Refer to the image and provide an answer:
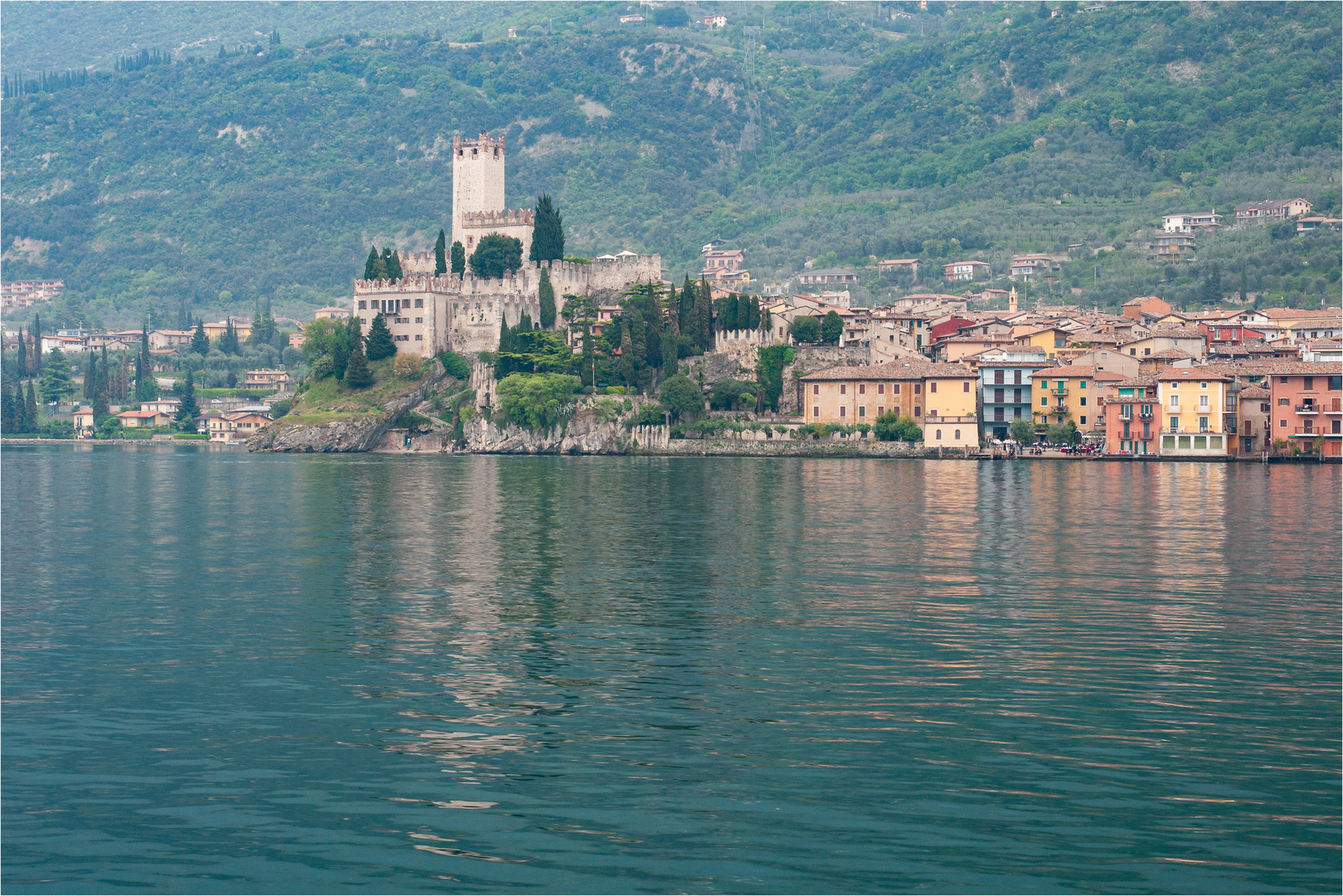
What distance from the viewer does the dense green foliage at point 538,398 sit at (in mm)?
96875

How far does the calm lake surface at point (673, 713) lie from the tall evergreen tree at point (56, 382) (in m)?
121

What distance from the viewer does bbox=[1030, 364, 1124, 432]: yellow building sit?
90.2 m

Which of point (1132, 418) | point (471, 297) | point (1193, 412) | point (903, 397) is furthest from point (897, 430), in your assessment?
point (471, 297)

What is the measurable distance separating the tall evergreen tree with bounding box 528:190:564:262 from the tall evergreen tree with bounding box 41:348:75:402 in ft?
216

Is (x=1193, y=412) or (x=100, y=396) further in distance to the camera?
(x=100, y=396)

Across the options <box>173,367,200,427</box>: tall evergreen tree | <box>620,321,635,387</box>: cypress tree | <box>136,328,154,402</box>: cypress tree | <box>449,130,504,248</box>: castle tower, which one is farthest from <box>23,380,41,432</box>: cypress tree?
<box>620,321,635,387</box>: cypress tree

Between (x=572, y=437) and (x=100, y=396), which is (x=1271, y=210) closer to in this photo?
(x=572, y=437)

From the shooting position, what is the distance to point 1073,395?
9075 centimetres

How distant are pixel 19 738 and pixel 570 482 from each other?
47.9 metres

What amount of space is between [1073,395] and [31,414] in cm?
10202

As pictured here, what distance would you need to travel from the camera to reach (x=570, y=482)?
6550 centimetres

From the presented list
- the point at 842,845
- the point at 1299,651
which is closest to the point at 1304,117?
the point at 1299,651

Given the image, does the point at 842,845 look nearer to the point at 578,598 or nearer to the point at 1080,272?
the point at 578,598

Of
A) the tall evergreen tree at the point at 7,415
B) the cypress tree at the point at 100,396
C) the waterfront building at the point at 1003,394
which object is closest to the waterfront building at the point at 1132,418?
the waterfront building at the point at 1003,394
